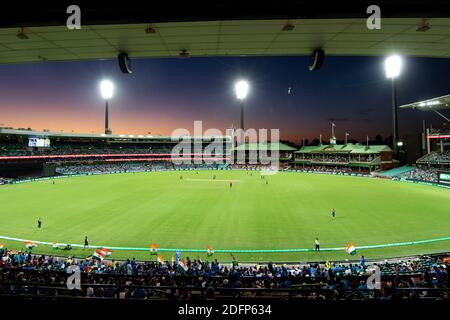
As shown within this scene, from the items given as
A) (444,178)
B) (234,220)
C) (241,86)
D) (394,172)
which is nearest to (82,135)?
(241,86)

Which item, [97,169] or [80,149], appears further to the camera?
[80,149]

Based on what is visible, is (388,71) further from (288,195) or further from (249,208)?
(249,208)

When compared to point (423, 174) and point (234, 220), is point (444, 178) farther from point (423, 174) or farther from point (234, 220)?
point (234, 220)

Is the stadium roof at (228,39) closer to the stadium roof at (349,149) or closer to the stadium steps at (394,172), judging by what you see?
the stadium steps at (394,172)

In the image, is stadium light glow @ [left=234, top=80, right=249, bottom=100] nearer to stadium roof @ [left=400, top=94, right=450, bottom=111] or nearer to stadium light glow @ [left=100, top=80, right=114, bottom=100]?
stadium light glow @ [left=100, top=80, right=114, bottom=100]

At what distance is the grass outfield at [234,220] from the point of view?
2180cm

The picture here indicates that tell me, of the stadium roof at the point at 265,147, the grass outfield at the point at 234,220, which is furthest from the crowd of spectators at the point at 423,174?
the stadium roof at the point at 265,147

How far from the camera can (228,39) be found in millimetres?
5953

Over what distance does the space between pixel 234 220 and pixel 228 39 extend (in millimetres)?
24300

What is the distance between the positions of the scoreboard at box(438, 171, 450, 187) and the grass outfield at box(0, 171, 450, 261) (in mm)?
9836

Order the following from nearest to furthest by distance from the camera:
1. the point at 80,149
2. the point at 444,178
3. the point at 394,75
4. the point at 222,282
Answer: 1. the point at 222,282
2. the point at 444,178
3. the point at 394,75
4. the point at 80,149

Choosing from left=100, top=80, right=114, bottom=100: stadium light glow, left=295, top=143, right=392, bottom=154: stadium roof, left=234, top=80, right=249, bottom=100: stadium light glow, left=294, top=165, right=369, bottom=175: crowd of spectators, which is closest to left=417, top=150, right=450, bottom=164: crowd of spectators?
left=295, top=143, right=392, bottom=154: stadium roof

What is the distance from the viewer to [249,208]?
34.0 m
